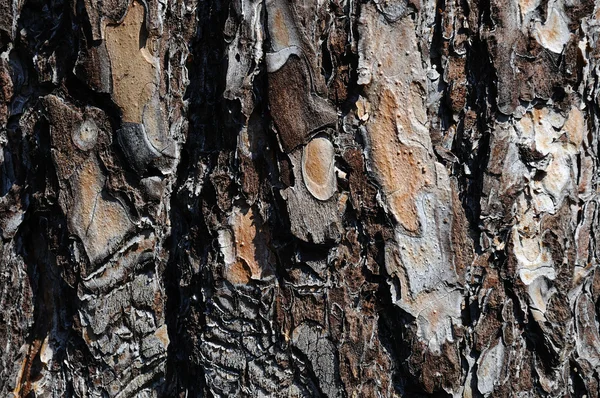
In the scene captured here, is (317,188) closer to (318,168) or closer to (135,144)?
(318,168)

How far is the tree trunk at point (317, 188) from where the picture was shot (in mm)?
1003

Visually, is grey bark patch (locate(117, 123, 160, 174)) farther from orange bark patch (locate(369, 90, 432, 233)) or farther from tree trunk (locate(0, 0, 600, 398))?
orange bark patch (locate(369, 90, 432, 233))

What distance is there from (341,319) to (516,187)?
0.37 m

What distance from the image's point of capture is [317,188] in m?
1.00

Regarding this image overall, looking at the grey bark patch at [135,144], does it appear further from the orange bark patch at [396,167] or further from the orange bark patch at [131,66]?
the orange bark patch at [396,167]

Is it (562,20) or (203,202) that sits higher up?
(562,20)

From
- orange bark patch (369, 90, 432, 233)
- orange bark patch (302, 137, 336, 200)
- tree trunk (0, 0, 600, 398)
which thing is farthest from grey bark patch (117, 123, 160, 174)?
orange bark patch (369, 90, 432, 233)

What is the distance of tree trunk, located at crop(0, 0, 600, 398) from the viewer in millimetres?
1003

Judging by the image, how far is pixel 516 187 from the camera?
1.04 m

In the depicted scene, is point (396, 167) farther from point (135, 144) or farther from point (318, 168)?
point (135, 144)

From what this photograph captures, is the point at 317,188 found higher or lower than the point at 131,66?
lower

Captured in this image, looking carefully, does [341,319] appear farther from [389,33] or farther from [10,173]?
[10,173]

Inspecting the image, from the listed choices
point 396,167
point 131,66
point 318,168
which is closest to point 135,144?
point 131,66

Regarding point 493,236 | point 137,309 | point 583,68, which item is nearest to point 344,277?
point 493,236
